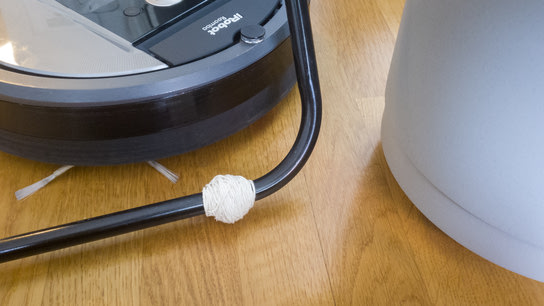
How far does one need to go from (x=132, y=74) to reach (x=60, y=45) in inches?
5.9

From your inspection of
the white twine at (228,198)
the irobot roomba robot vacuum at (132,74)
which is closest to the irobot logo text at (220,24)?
the irobot roomba robot vacuum at (132,74)

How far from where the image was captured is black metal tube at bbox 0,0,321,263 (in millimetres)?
669

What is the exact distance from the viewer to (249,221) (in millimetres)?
→ 798

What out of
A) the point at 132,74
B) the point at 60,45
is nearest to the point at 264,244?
the point at 132,74

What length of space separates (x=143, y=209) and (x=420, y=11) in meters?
0.47

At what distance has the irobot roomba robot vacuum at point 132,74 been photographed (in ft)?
2.34

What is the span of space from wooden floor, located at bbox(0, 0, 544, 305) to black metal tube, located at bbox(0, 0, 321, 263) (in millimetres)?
64

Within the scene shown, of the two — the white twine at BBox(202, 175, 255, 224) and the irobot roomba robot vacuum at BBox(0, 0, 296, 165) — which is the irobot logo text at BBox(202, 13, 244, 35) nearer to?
the irobot roomba robot vacuum at BBox(0, 0, 296, 165)

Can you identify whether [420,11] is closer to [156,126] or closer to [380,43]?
[156,126]

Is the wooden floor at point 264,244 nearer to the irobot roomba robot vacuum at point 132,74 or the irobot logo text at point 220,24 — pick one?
the irobot roomba robot vacuum at point 132,74

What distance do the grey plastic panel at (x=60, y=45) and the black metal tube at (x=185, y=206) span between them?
8.6 inches

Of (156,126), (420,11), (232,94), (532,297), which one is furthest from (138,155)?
(532,297)

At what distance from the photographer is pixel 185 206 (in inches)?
28.0

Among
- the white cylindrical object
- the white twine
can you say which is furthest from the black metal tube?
the white cylindrical object
